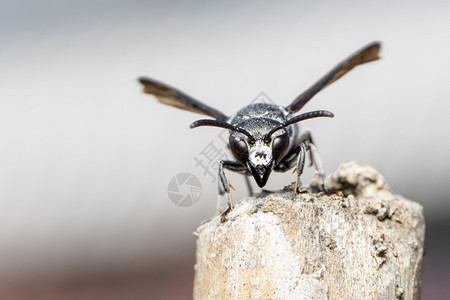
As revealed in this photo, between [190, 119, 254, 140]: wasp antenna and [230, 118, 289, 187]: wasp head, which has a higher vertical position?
[190, 119, 254, 140]: wasp antenna

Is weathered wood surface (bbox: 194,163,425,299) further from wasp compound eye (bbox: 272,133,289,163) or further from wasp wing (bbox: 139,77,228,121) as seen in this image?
wasp wing (bbox: 139,77,228,121)

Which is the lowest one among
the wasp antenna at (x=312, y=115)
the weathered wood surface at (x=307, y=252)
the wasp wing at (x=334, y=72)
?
the weathered wood surface at (x=307, y=252)

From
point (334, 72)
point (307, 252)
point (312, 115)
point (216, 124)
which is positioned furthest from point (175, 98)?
point (307, 252)

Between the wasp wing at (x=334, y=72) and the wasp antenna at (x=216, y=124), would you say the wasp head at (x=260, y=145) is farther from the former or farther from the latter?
the wasp wing at (x=334, y=72)

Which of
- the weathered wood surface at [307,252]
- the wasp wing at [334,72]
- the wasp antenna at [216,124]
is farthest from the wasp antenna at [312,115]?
the weathered wood surface at [307,252]

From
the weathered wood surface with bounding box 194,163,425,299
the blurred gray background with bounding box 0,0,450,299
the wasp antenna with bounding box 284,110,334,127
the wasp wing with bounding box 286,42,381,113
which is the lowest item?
the weathered wood surface with bounding box 194,163,425,299

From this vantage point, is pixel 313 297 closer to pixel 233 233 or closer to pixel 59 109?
pixel 233 233

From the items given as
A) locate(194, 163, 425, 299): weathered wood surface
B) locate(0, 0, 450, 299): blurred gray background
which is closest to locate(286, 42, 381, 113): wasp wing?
locate(194, 163, 425, 299): weathered wood surface
